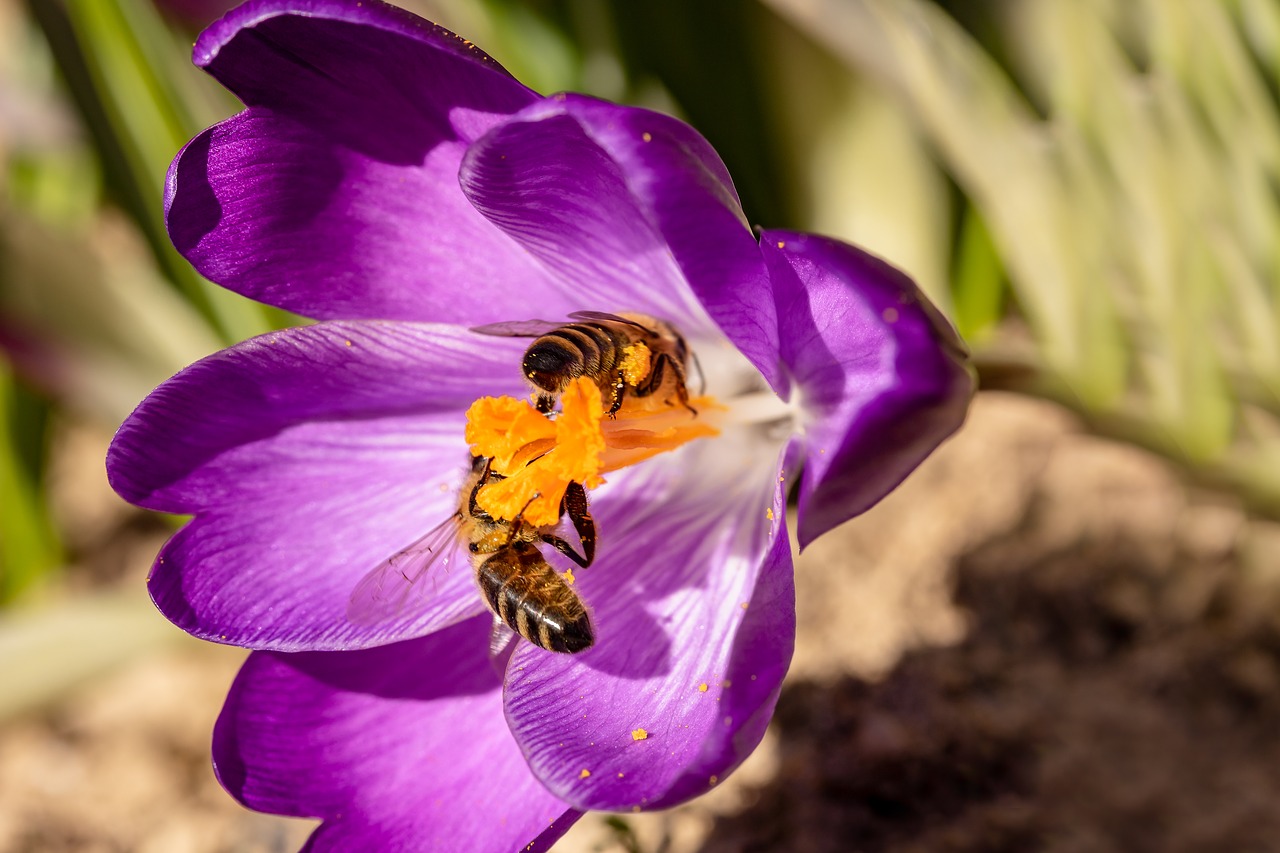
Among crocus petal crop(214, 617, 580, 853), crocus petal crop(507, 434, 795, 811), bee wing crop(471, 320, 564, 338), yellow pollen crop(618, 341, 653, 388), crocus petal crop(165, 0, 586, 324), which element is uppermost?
crocus petal crop(165, 0, 586, 324)

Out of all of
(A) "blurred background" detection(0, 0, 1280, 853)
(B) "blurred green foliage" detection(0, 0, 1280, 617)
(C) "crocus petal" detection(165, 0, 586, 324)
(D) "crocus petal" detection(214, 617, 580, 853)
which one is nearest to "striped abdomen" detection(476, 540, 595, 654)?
(D) "crocus petal" detection(214, 617, 580, 853)

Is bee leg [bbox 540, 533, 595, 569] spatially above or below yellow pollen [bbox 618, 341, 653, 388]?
below

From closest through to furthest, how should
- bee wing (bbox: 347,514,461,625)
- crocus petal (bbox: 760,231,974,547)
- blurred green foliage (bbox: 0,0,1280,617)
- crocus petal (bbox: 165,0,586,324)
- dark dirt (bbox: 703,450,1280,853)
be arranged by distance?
crocus petal (bbox: 760,231,974,547) < crocus petal (bbox: 165,0,586,324) < bee wing (bbox: 347,514,461,625) < blurred green foliage (bbox: 0,0,1280,617) < dark dirt (bbox: 703,450,1280,853)

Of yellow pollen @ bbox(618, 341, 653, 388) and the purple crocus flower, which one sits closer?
the purple crocus flower

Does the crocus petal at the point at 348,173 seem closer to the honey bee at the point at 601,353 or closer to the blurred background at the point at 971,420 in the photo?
the honey bee at the point at 601,353

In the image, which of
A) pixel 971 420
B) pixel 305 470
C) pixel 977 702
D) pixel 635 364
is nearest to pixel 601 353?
pixel 635 364

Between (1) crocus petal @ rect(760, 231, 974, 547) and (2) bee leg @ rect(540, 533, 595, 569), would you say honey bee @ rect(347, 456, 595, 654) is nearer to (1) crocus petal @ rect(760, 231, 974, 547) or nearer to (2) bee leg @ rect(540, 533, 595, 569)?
(2) bee leg @ rect(540, 533, 595, 569)

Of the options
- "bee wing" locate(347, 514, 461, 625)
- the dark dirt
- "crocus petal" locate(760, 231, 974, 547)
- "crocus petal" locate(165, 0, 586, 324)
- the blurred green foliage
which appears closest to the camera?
"crocus petal" locate(760, 231, 974, 547)
